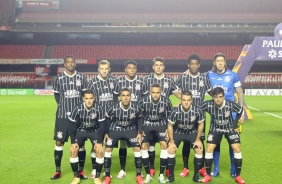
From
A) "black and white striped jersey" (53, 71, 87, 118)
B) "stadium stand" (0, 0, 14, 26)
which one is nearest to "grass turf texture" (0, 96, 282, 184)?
"black and white striped jersey" (53, 71, 87, 118)

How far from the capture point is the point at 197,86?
6734mm

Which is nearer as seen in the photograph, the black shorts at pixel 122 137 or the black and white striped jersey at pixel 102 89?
the black shorts at pixel 122 137

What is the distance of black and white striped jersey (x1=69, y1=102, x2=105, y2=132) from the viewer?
19.6ft

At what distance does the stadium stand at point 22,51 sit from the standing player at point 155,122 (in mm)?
35811

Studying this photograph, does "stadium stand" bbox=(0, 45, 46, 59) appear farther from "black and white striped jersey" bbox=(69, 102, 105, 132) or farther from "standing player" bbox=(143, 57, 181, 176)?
"black and white striped jersey" bbox=(69, 102, 105, 132)

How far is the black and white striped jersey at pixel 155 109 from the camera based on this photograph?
6242 millimetres

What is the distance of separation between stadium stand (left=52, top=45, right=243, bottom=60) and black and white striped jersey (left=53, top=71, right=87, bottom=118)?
33001mm

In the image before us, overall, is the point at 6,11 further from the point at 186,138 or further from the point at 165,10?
the point at 186,138

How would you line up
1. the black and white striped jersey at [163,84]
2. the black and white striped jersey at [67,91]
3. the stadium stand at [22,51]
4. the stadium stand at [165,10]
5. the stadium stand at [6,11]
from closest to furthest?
the black and white striped jersey at [67,91]
the black and white striped jersey at [163,84]
the stadium stand at [22,51]
the stadium stand at [6,11]
the stadium stand at [165,10]

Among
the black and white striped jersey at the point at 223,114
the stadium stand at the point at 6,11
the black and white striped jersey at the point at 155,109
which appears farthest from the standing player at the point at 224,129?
the stadium stand at the point at 6,11

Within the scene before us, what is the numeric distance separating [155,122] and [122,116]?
2.12 ft

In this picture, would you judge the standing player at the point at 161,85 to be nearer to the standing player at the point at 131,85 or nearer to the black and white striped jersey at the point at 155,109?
the standing player at the point at 131,85

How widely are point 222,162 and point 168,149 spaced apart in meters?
2.17

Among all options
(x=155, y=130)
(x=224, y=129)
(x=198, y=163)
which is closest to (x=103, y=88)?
(x=155, y=130)
